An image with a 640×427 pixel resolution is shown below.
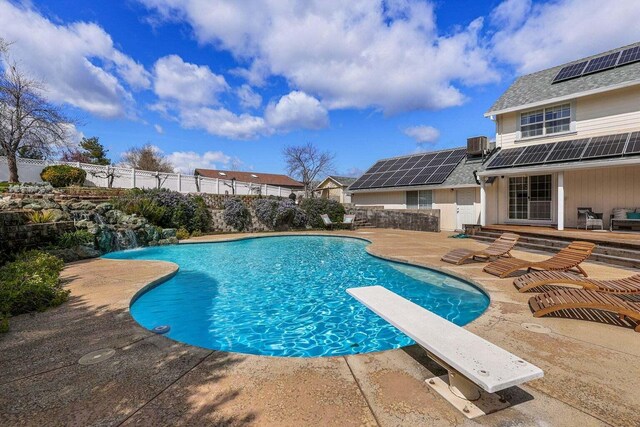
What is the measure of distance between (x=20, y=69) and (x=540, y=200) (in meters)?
30.2

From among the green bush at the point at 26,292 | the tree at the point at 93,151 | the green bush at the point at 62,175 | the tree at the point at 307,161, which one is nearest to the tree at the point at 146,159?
the tree at the point at 93,151

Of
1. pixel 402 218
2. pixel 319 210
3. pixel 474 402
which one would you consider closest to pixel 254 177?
pixel 319 210

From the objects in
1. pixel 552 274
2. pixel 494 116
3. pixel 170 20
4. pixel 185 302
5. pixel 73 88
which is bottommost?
pixel 185 302

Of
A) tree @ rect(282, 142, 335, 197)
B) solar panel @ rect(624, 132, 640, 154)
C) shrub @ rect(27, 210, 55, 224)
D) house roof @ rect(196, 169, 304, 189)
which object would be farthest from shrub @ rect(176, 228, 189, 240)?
house roof @ rect(196, 169, 304, 189)

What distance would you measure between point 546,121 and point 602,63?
321 cm

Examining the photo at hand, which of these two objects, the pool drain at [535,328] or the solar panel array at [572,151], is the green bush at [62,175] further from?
the solar panel array at [572,151]

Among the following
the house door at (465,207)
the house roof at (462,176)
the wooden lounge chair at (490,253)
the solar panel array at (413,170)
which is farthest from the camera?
the solar panel array at (413,170)

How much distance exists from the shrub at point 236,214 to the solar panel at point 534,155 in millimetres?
14668

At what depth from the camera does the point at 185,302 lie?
6199mm

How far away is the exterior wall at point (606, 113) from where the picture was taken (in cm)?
1125

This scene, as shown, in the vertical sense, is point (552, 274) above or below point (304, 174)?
below

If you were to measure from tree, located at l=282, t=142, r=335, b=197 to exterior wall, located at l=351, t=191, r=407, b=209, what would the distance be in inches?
848

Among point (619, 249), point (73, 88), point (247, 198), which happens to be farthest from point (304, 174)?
point (619, 249)

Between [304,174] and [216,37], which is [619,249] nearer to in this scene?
[216,37]
